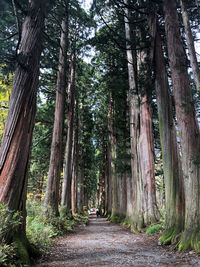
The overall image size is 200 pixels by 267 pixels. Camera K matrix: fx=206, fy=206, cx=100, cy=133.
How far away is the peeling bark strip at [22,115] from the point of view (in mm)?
3943

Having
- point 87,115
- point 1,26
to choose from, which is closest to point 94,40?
point 1,26

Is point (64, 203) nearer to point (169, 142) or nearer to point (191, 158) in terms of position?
point (169, 142)

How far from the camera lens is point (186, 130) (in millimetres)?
5402

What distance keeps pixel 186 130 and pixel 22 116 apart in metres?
4.06

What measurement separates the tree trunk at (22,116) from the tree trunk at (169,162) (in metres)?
4.28

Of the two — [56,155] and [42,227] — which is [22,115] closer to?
[42,227]

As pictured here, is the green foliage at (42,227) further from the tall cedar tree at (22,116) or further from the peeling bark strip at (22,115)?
the peeling bark strip at (22,115)

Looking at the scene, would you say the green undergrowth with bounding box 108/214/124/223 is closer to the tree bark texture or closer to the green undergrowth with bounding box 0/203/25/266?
the tree bark texture

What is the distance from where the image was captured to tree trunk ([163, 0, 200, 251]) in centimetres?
484

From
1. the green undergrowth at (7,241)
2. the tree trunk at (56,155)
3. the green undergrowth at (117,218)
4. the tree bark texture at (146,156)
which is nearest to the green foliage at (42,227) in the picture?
the tree trunk at (56,155)

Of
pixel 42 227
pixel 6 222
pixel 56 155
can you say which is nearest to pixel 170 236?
pixel 42 227

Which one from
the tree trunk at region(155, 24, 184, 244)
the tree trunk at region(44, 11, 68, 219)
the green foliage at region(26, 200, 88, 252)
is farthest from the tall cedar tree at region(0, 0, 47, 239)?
the tree trunk at region(155, 24, 184, 244)

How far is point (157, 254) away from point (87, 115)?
1719cm

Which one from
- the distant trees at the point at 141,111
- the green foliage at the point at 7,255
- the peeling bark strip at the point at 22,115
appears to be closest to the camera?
the green foliage at the point at 7,255
